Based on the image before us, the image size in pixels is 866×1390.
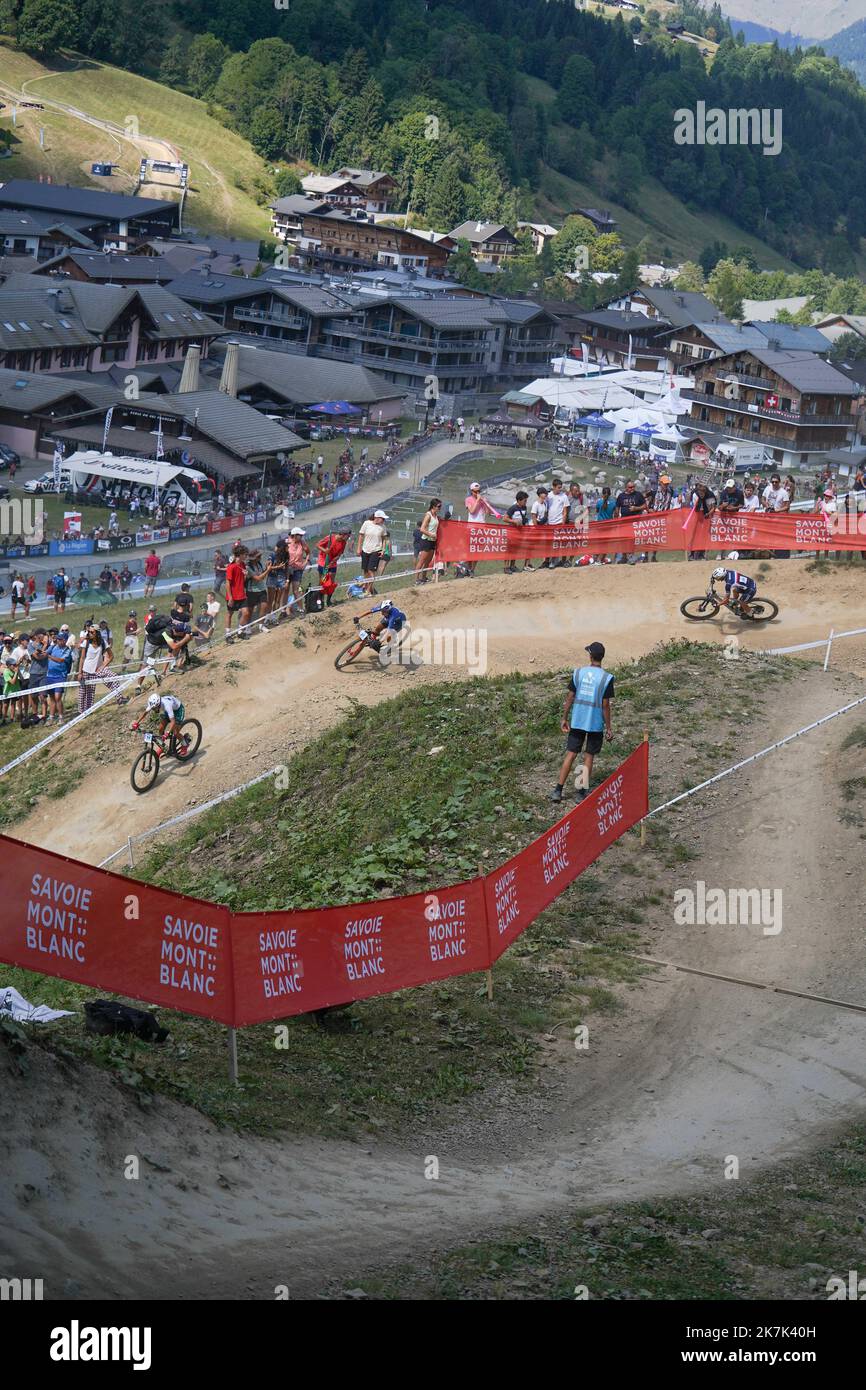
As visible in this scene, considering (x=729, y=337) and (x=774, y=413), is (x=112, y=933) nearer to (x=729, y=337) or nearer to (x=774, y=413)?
(x=774, y=413)

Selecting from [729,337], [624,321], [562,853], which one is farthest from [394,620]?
[624,321]

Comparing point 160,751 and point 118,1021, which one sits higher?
point 160,751

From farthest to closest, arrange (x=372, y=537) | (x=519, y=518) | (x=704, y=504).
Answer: (x=704, y=504) < (x=519, y=518) < (x=372, y=537)

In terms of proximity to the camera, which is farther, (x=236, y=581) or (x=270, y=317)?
(x=270, y=317)

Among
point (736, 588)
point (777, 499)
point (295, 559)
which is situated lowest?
point (736, 588)

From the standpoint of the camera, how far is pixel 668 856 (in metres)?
15.4

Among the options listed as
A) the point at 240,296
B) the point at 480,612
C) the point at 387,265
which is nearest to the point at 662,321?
the point at 387,265

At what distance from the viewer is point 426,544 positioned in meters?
26.8

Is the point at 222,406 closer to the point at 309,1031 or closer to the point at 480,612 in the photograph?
the point at 480,612

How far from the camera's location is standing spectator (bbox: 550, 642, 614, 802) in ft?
51.3

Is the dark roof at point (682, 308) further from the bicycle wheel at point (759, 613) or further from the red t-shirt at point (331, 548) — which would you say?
the red t-shirt at point (331, 548)

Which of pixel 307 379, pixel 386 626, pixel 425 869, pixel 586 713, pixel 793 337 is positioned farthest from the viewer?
pixel 793 337

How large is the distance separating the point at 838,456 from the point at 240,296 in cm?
4553

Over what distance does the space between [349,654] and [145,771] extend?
4055mm
